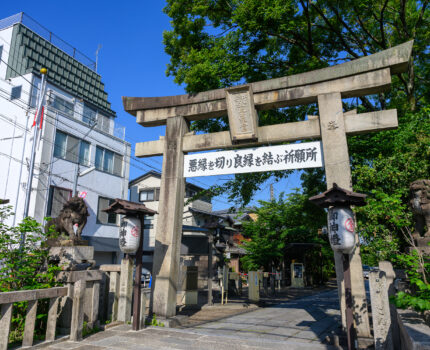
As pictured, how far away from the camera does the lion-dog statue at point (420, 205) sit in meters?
7.36

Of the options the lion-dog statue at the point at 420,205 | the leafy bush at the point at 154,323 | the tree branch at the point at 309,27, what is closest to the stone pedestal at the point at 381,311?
the lion-dog statue at the point at 420,205

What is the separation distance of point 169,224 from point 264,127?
422 cm

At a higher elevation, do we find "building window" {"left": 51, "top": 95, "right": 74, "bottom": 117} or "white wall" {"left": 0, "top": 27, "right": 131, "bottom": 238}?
"building window" {"left": 51, "top": 95, "right": 74, "bottom": 117}

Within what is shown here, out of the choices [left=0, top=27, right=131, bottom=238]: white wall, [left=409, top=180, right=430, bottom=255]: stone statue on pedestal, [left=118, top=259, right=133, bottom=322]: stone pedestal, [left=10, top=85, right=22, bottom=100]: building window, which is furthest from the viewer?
[left=10, top=85, right=22, bottom=100]: building window

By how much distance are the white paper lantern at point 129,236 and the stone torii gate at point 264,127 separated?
160 centimetres

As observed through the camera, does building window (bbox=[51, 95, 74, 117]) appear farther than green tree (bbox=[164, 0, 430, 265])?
Yes

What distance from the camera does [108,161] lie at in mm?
28016

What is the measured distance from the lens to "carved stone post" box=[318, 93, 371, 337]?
7434 millimetres

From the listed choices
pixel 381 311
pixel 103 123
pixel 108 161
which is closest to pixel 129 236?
pixel 381 311

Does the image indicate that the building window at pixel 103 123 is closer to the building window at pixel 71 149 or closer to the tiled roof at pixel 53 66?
the tiled roof at pixel 53 66

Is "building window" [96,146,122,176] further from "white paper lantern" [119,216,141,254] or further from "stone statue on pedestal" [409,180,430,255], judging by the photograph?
"stone statue on pedestal" [409,180,430,255]

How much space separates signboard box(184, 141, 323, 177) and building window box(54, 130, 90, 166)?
16971 millimetres

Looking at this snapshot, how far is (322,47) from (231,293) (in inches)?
570

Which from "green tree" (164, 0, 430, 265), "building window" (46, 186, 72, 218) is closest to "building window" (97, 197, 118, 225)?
"building window" (46, 186, 72, 218)
